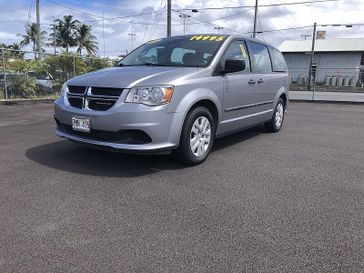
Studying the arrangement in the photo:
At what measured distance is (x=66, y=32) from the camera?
174ft

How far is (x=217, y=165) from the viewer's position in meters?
4.94

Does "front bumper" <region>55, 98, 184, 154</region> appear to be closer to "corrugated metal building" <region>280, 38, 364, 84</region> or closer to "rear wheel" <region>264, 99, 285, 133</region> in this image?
"rear wheel" <region>264, 99, 285, 133</region>

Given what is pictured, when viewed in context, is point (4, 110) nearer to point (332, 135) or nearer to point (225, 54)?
point (225, 54)

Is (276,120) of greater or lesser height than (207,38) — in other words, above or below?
below

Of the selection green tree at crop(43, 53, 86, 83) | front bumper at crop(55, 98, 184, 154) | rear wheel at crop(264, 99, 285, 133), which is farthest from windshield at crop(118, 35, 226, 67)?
green tree at crop(43, 53, 86, 83)

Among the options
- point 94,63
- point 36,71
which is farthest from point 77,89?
point 94,63

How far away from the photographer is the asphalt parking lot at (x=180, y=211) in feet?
8.58

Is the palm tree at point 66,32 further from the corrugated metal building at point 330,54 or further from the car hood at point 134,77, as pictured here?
the car hood at point 134,77

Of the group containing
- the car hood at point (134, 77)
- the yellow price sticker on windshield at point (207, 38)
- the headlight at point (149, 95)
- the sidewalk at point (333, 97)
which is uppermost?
the yellow price sticker on windshield at point (207, 38)

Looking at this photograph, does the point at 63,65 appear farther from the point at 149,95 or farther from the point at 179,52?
the point at 149,95

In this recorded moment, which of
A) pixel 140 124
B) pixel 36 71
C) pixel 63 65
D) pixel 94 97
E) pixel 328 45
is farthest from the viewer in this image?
pixel 328 45

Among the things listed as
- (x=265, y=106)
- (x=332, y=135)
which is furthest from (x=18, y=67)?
(x=332, y=135)

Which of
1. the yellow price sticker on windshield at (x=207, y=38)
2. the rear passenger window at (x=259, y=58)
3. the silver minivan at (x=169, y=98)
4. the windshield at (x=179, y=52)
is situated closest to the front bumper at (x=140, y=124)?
the silver minivan at (x=169, y=98)

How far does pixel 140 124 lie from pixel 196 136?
0.91 m
